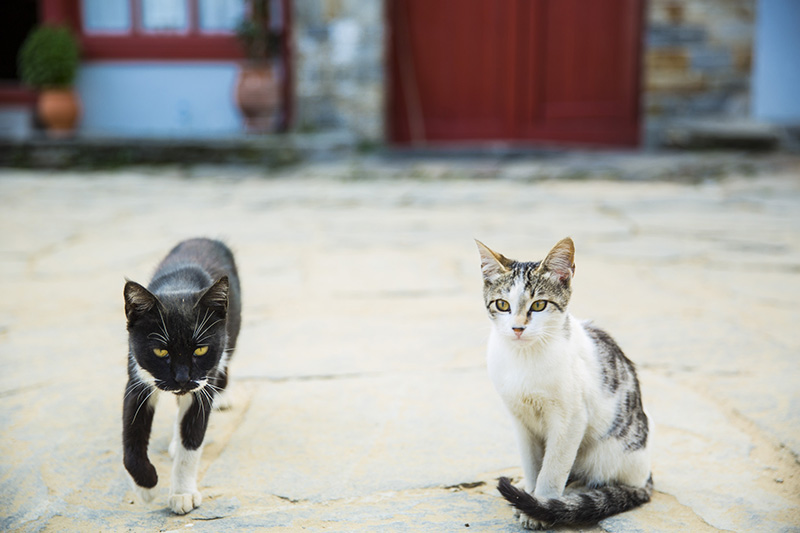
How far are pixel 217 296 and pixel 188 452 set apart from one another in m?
0.41

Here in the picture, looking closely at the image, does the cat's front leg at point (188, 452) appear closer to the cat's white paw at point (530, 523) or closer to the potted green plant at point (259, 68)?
the cat's white paw at point (530, 523)

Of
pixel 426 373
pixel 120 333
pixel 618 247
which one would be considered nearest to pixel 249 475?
pixel 426 373

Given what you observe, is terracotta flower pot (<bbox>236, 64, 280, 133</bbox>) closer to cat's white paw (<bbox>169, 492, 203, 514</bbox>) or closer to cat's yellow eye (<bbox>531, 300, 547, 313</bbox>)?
cat's white paw (<bbox>169, 492, 203, 514</bbox>)

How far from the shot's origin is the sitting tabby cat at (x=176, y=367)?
1.98 meters

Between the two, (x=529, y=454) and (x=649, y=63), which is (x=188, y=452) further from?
(x=649, y=63)

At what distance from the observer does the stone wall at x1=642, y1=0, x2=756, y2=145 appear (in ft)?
27.0

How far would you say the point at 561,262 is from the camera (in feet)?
6.36

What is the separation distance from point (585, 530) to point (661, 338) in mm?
1563

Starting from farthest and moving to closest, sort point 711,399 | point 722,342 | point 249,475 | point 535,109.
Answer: point 535,109, point 722,342, point 711,399, point 249,475

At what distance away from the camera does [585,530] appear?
1.88 m

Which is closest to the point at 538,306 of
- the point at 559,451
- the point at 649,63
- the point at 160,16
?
the point at 559,451

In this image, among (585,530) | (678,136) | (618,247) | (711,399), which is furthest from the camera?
(678,136)

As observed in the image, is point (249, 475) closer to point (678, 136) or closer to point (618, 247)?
point (618, 247)

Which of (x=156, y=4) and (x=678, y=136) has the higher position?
(x=156, y=4)
